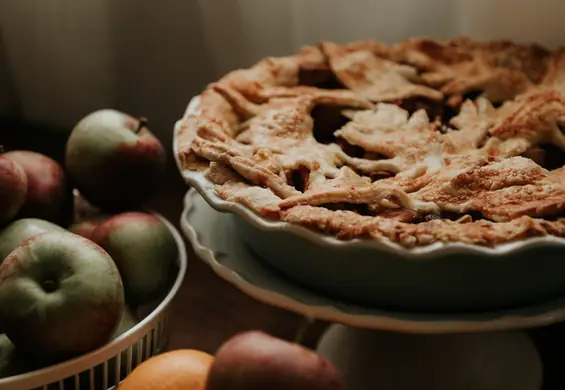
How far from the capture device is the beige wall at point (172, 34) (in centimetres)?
109

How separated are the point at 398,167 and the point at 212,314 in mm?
371

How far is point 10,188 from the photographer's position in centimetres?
75

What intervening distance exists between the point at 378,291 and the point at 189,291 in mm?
458

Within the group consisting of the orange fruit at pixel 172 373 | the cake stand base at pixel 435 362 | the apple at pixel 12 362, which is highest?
the orange fruit at pixel 172 373

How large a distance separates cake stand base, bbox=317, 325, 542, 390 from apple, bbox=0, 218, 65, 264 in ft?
1.09

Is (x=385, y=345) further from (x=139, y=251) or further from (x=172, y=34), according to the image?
(x=172, y=34)

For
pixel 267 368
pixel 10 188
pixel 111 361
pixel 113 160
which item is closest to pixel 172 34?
pixel 113 160

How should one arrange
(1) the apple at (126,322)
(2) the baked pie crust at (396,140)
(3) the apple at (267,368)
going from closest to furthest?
(3) the apple at (267,368) < (2) the baked pie crust at (396,140) < (1) the apple at (126,322)

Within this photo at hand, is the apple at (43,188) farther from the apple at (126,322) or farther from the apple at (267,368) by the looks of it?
the apple at (267,368)

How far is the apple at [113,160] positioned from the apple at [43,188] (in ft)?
0.08

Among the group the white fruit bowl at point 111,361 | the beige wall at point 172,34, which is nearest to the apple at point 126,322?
the white fruit bowl at point 111,361

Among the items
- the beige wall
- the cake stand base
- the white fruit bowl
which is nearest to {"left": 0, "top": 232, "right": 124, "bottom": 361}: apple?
the white fruit bowl

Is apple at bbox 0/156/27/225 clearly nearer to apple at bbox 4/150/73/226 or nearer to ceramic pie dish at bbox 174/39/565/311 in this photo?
apple at bbox 4/150/73/226

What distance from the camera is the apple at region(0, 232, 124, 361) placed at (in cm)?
65
